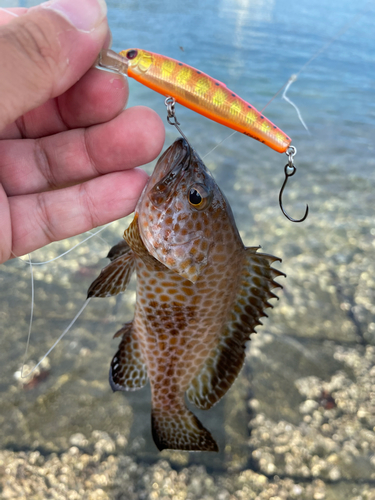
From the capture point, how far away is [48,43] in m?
1.26

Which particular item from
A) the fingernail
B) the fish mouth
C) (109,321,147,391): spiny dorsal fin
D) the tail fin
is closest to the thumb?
the fingernail

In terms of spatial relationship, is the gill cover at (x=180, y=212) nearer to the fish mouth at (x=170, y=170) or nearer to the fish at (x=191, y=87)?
the fish mouth at (x=170, y=170)

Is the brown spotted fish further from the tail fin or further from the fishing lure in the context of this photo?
the fishing lure

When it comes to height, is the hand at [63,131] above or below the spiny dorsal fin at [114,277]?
above

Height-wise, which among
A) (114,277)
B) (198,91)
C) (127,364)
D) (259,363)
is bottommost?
(259,363)

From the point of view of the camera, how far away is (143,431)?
2494 millimetres

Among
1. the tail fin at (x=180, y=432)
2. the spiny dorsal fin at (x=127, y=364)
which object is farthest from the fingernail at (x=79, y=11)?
the tail fin at (x=180, y=432)

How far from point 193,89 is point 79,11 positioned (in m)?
0.46

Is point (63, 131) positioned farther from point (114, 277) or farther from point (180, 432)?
point (180, 432)

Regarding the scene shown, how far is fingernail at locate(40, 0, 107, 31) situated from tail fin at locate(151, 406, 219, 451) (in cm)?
179

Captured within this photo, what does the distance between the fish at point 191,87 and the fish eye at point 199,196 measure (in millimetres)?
270

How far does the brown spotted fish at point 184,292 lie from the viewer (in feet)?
4.79

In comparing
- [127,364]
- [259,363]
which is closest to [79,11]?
[127,364]

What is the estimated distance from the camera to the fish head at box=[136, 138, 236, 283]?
1426mm
